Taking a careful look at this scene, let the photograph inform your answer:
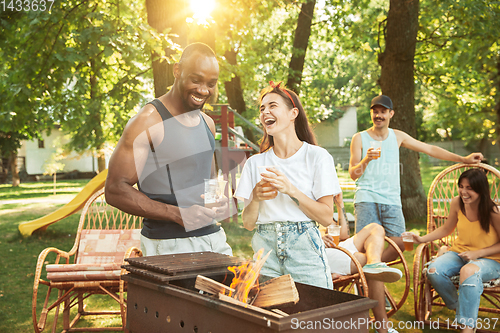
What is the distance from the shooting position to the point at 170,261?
7.00 ft

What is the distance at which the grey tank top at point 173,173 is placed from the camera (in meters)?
2.40

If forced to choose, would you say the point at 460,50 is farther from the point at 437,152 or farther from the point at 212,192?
the point at 212,192

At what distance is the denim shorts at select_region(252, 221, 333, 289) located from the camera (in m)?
2.23

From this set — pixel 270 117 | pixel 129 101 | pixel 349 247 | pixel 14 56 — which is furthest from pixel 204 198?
pixel 14 56

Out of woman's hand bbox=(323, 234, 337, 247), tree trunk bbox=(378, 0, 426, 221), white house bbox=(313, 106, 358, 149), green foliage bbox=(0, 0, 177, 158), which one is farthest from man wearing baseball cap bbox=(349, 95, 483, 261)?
white house bbox=(313, 106, 358, 149)

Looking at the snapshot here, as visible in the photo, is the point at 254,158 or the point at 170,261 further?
the point at 254,158

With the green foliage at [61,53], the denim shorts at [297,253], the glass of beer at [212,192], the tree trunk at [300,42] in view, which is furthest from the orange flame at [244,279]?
the tree trunk at [300,42]

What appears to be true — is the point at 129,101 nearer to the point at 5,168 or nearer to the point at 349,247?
the point at 349,247

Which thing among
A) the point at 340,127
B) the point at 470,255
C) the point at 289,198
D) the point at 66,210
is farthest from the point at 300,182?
the point at 340,127

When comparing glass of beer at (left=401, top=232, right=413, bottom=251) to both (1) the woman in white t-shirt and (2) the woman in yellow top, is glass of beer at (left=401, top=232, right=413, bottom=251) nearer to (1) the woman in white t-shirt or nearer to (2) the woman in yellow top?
(2) the woman in yellow top

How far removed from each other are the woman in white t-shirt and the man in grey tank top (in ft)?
0.89

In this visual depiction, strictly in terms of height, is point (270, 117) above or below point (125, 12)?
below

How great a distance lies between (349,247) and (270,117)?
1.99 metres

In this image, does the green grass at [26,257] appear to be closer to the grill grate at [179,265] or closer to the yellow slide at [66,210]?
the yellow slide at [66,210]
